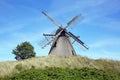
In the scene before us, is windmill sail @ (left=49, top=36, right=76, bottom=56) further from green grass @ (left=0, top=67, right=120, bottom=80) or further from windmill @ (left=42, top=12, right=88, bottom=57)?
green grass @ (left=0, top=67, right=120, bottom=80)

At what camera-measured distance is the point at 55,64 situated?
42.9m

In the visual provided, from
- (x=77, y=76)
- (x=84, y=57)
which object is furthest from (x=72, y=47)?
(x=77, y=76)

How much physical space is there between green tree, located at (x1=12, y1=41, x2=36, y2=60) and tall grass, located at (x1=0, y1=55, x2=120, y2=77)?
26.7 metres

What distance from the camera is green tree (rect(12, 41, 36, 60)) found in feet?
235

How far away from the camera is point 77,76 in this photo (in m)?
35.1

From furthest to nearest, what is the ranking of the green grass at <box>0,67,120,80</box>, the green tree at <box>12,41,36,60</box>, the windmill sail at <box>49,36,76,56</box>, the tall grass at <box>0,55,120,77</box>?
the green tree at <box>12,41,36,60</box>, the windmill sail at <box>49,36,76,56</box>, the tall grass at <box>0,55,120,77</box>, the green grass at <box>0,67,120,80</box>

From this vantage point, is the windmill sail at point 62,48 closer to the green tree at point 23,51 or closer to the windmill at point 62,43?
the windmill at point 62,43

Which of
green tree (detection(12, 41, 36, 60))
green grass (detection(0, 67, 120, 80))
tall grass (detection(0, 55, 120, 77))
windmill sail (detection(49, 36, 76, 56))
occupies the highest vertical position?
green tree (detection(12, 41, 36, 60))

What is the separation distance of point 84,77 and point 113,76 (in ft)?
11.5

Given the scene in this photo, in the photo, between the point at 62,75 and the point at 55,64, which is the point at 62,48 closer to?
the point at 55,64

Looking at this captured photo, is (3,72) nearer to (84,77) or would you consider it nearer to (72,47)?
(84,77)

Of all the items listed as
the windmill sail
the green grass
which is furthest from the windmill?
the green grass

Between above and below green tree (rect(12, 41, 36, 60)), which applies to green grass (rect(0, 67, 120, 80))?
below

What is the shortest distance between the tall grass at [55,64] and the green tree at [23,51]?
26712 millimetres
